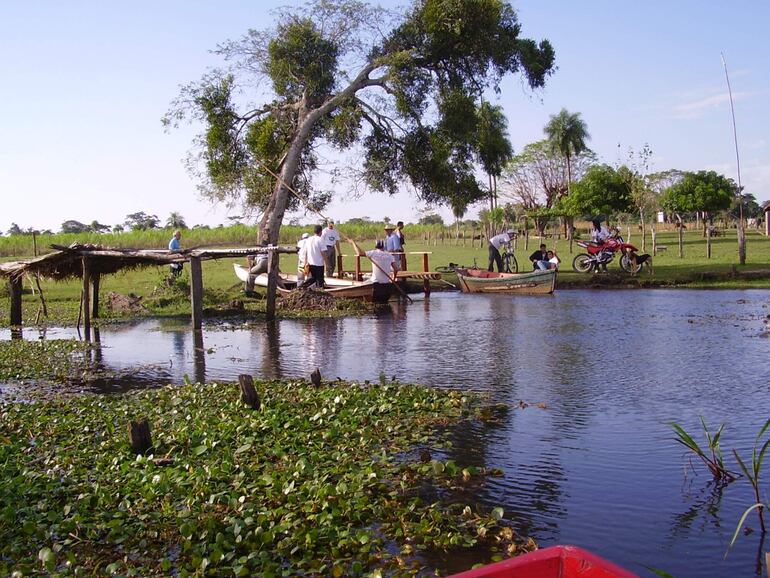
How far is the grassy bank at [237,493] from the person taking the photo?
5648 millimetres

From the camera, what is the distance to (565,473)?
24.8ft

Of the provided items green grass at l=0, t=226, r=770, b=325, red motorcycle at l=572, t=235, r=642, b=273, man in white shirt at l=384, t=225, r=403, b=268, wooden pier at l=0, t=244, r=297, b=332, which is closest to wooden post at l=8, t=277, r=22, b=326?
wooden pier at l=0, t=244, r=297, b=332

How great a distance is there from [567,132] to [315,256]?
40.4 metres

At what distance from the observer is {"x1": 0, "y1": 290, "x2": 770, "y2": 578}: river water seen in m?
6.36

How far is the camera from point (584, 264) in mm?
29969

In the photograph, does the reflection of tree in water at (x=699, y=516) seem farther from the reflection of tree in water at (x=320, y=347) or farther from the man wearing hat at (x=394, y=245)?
the man wearing hat at (x=394, y=245)

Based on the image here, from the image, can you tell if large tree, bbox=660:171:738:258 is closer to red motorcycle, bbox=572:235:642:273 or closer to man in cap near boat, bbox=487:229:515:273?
red motorcycle, bbox=572:235:642:273

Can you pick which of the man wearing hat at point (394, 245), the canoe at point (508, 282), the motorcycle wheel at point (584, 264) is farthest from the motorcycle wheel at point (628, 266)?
the man wearing hat at point (394, 245)

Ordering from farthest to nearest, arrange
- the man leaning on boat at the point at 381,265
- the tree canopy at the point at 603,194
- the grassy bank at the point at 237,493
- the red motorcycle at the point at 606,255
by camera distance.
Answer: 1. the tree canopy at the point at 603,194
2. the red motorcycle at the point at 606,255
3. the man leaning on boat at the point at 381,265
4. the grassy bank at the point at 237,493

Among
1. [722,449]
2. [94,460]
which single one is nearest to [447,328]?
[722,449]

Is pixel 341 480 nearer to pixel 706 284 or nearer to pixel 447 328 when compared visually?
pixel 447 328

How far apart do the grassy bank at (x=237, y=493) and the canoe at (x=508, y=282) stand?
15.9 meters

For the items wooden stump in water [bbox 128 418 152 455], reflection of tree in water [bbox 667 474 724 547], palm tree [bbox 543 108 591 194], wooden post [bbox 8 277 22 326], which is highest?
palm tree [bbox 543 108 591 194]

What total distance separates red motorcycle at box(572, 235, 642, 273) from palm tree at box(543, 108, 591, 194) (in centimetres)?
3006
